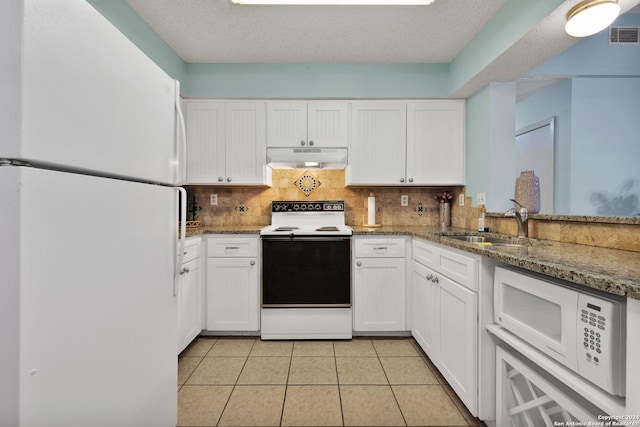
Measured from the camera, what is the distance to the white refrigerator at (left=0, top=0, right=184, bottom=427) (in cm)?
61

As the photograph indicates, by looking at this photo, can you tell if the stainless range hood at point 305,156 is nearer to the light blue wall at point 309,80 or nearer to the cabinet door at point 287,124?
the cabinet door at point 287,124

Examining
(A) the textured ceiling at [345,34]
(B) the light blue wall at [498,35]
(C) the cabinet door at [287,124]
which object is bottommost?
(C) the cabinet door at [287,124]

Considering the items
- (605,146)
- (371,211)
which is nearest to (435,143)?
(371,211)

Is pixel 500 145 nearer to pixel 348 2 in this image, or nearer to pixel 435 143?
pixel 435 143


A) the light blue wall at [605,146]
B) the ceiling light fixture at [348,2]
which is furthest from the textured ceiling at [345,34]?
the light blue wall at [605,146]

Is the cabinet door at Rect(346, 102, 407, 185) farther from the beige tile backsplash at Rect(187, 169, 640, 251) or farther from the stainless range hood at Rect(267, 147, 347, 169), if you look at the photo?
the beige tile backsplash at Rect(187, 169, 640, 251)

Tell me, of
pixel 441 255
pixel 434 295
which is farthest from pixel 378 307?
pixel 441 255

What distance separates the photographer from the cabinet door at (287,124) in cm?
275

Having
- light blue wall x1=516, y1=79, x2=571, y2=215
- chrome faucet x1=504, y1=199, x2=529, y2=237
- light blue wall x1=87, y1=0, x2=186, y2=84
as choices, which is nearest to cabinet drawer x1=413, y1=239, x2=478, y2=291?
chrome faucet x1=504, y1=199, x2=529, y2=237

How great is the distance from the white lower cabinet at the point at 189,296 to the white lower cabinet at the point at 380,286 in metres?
1.29

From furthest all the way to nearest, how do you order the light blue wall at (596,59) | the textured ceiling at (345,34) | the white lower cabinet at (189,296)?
the light blue wall at (596,59) → the white lower cabinet at (189,296) → the textured ceiling at (345,34)

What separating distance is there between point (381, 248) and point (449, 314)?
0.83m

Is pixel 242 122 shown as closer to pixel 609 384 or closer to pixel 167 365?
pixel 167 365

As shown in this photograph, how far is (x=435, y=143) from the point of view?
2787mm
